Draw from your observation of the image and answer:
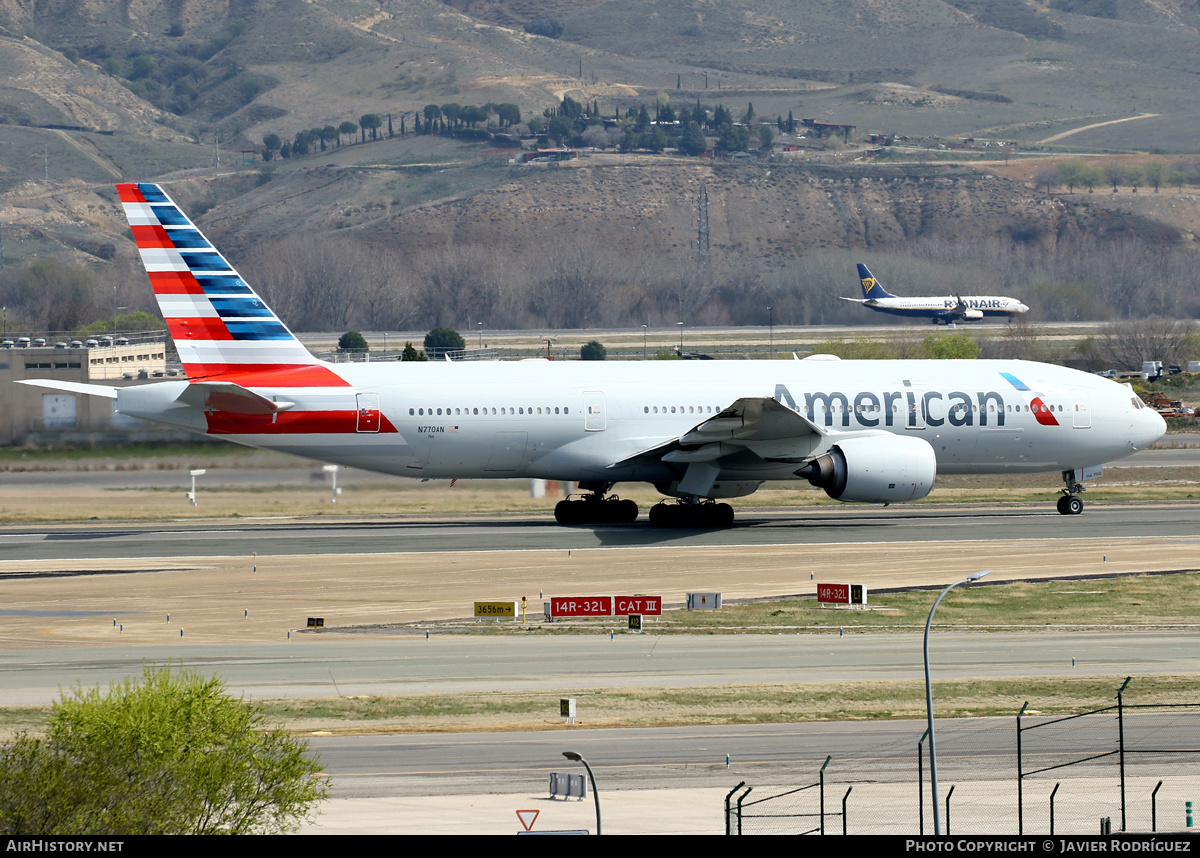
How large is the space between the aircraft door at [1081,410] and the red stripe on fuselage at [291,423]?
72.7 ft

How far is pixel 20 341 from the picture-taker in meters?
93.9

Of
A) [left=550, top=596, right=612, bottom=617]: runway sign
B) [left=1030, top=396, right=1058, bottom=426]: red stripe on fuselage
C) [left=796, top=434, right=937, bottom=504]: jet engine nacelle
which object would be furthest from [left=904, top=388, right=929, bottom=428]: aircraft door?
[left=550, top=596, right=612, bottom=617]: runway sign

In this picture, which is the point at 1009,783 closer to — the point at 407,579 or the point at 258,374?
the point at 407,579

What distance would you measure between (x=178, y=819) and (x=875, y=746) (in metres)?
11.3

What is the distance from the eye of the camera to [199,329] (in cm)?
4425

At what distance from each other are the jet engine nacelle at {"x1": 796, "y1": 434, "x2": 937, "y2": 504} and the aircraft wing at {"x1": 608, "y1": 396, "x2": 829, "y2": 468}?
2.31 ft

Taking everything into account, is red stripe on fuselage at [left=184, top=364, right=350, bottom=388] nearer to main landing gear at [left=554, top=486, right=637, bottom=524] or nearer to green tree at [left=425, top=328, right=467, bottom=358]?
main landing gear at [left=554, top=486, right=637, bottom=524]

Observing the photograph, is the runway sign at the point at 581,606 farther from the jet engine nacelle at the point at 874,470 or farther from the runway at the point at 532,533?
the jet engine nacelle at the point at 874,470

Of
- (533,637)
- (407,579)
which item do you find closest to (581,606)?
(533,637)

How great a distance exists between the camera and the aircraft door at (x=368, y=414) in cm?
4450

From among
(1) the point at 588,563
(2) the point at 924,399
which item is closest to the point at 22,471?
(1) the point at 588,563

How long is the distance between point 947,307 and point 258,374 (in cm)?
12873

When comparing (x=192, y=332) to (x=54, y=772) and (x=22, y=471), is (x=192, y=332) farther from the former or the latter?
(x=54, y=772)

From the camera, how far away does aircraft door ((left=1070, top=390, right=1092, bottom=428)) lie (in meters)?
49.4
